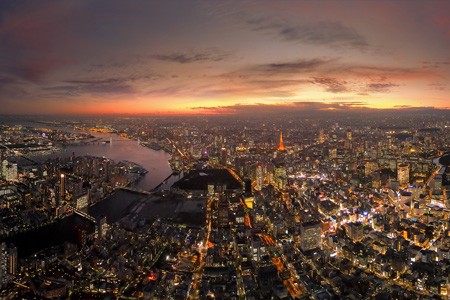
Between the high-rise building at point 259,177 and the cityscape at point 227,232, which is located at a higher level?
the high-rise building at point 259,177

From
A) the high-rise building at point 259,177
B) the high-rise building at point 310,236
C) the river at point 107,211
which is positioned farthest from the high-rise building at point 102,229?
the high-rise building at point 259,177

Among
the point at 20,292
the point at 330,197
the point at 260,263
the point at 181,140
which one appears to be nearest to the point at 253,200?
the point at 330,197

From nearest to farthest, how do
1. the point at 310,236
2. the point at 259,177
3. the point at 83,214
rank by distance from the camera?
the point at 310,236 → the point at 83,214 → the point at 259,177

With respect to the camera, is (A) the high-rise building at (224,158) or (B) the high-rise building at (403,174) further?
(A) the high-rise building at (224,158)

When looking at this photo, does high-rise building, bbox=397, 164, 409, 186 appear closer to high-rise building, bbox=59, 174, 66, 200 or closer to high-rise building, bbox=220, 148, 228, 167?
high-rise building, bbox=220, 148, 228, 167

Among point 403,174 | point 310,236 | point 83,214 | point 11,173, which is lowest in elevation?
point 83,214

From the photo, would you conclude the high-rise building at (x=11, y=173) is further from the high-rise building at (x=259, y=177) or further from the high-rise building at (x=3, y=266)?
the high-rise building at (x=259, y=177)

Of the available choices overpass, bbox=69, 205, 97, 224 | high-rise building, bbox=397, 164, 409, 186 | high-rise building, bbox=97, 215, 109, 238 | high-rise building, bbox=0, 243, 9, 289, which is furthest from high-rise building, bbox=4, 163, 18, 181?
high-rise building, bbox=397, 164, 409, 186

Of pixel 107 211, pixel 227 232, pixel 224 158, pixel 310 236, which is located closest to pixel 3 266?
pixel 107 211

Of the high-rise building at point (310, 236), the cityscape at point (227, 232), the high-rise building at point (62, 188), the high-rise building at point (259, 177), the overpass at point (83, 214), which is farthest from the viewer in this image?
the high-rise building at point (259, 177)

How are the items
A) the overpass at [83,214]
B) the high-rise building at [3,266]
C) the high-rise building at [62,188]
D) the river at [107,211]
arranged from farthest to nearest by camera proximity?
the high-rise building at [62,188] < the overpass at [83,214] < the river at [107,211] < the high-rise building at [3,266]

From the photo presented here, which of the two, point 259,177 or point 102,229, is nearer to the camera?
point 102,229

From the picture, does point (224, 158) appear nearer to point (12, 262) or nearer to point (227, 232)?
point (227, 232)
